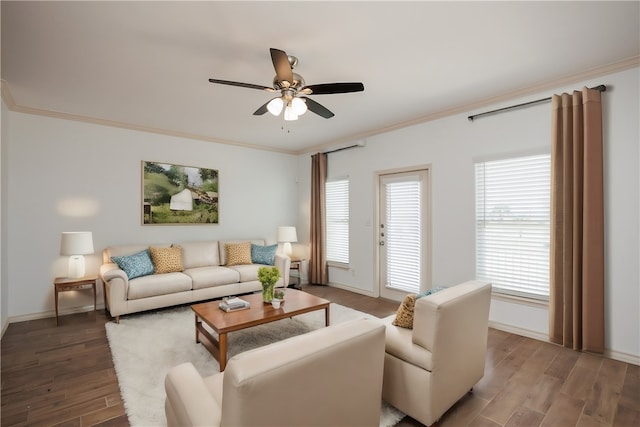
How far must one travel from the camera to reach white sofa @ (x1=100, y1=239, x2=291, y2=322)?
3.78 metres

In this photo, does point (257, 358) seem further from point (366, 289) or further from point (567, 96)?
point (366, 289)

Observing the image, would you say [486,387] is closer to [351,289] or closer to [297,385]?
[297,385]

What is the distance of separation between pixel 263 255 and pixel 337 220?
152cm

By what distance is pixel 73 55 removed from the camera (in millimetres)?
2625

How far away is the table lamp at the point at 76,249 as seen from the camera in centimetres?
374

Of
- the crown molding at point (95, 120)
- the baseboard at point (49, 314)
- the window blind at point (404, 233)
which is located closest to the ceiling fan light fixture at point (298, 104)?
the window blind at point (404, 233)

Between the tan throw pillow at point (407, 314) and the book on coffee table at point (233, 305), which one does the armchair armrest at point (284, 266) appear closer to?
the book on coffee table at point (233, 305)

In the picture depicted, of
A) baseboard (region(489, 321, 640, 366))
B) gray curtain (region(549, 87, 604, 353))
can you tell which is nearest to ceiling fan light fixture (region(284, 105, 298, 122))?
gray curtain (region(549, 87, 604, 353))

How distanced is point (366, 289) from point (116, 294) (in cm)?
360

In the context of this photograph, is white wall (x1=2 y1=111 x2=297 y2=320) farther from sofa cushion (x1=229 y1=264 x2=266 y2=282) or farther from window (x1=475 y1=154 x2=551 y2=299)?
window (x1=475 y1=154 x2=551 y2=299)

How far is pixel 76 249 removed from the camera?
377 cm

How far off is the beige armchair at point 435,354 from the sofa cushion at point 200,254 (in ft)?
12.0

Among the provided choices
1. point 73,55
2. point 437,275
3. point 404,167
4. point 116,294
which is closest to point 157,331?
point 116,294

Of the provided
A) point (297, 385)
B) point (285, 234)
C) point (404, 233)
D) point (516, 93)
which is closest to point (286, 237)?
point (285, 234)
